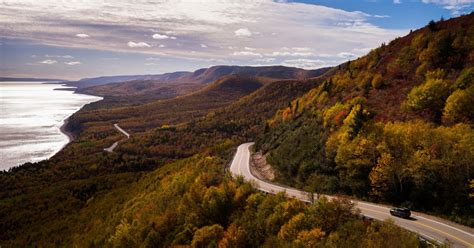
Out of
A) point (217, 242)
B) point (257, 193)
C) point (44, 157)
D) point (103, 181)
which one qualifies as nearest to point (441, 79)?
point (257, 193)

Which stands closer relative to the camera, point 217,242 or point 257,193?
point 217,242

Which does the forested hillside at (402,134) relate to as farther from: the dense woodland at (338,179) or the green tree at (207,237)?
the green tree at (207,237)

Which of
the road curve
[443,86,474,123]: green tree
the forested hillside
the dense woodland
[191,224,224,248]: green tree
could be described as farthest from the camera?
[443,86,474,123]: green tree

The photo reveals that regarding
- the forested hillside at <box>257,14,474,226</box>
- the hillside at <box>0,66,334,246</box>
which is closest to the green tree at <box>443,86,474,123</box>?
the forested hillside at <box>257,14,474,226</box>

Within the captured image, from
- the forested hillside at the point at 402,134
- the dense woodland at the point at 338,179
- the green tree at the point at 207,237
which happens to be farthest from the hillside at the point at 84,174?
the green tree at the point at 207,237

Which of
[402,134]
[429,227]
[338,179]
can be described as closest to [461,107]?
[402,134]

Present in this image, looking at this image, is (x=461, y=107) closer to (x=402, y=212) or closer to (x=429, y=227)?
(x=402, y=212)

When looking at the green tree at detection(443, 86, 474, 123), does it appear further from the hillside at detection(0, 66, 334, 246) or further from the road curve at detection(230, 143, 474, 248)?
→ the hillside at detection(0, 66, 334, 246)

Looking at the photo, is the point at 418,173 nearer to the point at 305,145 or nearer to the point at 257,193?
the point at 257,193
